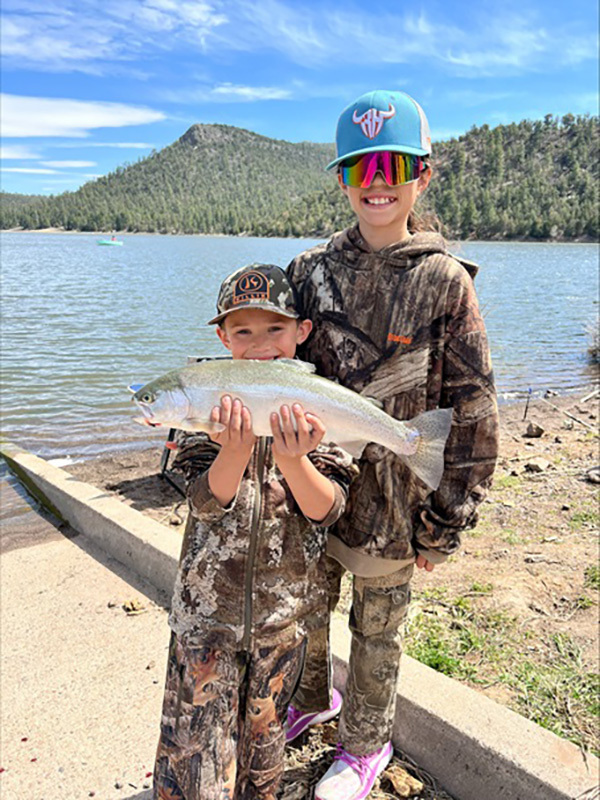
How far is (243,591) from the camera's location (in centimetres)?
221

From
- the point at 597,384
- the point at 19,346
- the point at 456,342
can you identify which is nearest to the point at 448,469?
the point at 456,342

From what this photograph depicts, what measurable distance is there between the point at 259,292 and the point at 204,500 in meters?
0.79

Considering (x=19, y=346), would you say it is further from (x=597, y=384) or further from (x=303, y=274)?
(x=303, y=274)

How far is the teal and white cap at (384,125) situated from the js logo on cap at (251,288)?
0.50 metres

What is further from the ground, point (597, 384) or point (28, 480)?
point (28, 480)

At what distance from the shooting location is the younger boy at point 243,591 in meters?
2.14

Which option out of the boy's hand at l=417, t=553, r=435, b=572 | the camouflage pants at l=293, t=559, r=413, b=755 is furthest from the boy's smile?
the camouflage pants at l=293, t=559, r=413, b=755

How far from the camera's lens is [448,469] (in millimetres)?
2475

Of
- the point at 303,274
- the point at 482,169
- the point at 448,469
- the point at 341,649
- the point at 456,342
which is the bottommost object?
the point at 341,649

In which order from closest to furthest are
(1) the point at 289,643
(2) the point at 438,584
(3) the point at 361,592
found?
1. (1) the point at 289,643
2. (3) the point at 361,592
3. (2) the point at 438,584

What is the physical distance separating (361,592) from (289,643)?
440 mm

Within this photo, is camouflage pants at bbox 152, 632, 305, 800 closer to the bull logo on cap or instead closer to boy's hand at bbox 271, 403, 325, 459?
boy's hand at bbox 271, 403, 325, 459

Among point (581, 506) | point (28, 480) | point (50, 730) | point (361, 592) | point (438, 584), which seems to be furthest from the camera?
point (28, 480)

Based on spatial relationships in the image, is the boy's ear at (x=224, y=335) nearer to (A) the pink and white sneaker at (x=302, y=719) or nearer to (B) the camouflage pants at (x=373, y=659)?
(B) the camouflage pants at (x=373, y=659)
